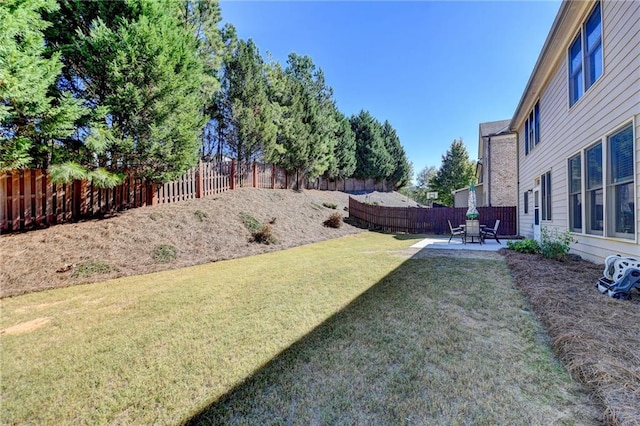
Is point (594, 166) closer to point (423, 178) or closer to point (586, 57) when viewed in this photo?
point (586, 57)

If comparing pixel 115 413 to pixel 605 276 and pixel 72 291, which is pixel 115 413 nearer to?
pixel 72 291

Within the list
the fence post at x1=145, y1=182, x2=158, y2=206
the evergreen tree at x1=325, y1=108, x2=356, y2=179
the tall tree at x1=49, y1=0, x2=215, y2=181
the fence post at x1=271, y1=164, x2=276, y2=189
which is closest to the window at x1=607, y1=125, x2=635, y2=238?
the tall tree at x1=49, y1=0, x2=215, y2=181

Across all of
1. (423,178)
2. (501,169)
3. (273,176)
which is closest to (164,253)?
(273,176)

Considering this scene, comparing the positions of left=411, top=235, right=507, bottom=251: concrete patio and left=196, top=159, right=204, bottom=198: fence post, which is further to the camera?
left=196, top=159, right=204, bottom=198: fence post

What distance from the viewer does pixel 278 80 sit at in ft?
64.0

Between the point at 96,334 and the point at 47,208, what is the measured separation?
626 centimetres

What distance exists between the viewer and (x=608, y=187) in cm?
455

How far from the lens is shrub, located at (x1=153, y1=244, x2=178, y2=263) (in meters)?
6.96

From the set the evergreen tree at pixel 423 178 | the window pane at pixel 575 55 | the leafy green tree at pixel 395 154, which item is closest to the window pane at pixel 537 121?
the window pane at pixel 575 55

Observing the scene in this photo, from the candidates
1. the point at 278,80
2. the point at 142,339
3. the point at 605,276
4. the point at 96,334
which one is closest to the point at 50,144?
the point at 96,334

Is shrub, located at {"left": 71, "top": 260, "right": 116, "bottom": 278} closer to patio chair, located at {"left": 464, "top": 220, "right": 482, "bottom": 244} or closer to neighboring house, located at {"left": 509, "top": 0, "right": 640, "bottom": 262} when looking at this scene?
neighboring house, located at {"left": 509, "top": 0, "right": 640, "bottom": 262}

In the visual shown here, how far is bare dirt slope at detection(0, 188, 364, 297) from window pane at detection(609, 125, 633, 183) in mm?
8201

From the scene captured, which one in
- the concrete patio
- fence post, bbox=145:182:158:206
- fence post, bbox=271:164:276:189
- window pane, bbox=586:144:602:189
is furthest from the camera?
fence post, bbox=271:164:276:189

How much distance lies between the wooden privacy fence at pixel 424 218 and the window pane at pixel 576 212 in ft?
25.4
